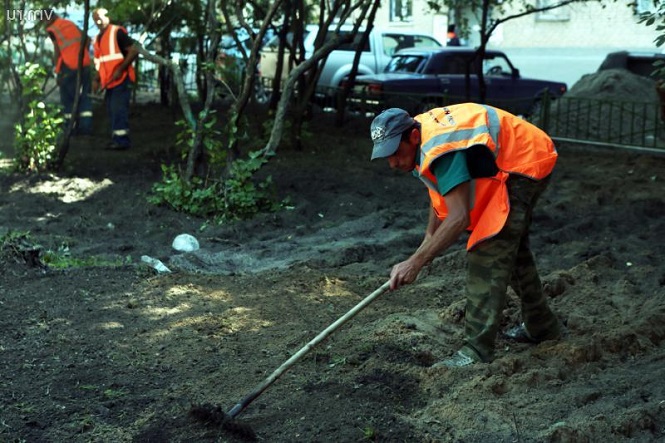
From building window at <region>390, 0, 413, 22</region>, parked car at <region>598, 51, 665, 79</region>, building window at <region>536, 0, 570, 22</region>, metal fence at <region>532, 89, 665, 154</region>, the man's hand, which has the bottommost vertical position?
metal fence at <region>532, 89, 665, 154</region>

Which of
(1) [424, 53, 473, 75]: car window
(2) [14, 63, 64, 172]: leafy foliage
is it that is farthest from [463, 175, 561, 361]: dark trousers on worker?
(1) [424, 53, 473, 75]: car window

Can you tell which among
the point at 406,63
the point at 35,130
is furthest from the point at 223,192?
the point at 406,63

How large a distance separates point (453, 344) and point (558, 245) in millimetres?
2671

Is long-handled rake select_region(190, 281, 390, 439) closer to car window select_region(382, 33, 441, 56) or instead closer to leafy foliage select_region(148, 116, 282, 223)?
leafy foliage select_region(148, 116, 282, 223)

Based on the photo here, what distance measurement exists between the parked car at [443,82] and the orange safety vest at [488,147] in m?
9.57

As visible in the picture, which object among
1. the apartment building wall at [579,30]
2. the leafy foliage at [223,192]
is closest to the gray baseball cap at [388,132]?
the leafy foliage at [223,192]

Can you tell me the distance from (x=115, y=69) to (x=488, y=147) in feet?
28.7

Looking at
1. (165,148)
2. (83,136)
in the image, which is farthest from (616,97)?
(83,136)

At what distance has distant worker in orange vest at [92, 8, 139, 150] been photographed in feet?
40.5

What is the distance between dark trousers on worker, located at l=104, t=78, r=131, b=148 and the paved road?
57.1 ft

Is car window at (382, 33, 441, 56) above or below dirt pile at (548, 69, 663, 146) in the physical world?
above

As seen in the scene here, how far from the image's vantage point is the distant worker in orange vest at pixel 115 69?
12359mm

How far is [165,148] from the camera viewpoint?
12.5m

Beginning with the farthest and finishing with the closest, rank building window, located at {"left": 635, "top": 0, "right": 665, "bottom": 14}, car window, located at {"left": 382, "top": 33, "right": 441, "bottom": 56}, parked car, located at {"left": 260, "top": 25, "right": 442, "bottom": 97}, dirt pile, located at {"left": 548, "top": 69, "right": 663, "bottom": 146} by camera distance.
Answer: car window, located at {"left": 382, "top": 33, "right": 441, "bottom": 56} < parked car, located at {"left": 260, "top": 25, "right": 442, "bottom": 97} < dirt pile, located at {"left": 548, "top": 69, "right": 663, "bottom": 146} < building window, located at {"left": 635, "top": 0, "right": 665, "bottom": 14}
